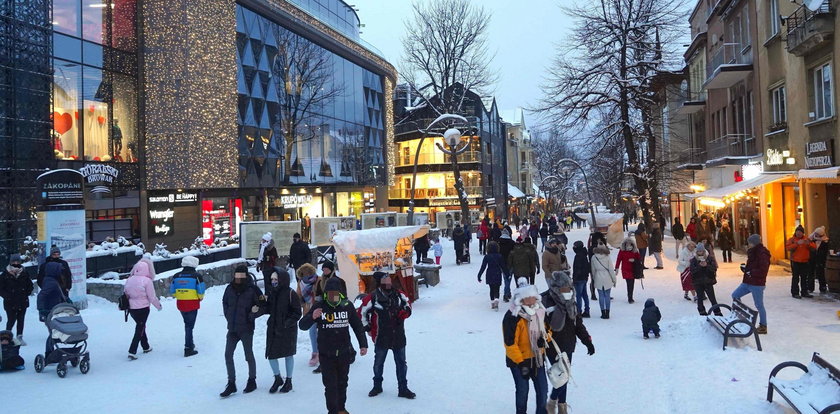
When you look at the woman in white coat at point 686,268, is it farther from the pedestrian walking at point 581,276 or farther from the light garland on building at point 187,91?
the light garland on building at point 187,91

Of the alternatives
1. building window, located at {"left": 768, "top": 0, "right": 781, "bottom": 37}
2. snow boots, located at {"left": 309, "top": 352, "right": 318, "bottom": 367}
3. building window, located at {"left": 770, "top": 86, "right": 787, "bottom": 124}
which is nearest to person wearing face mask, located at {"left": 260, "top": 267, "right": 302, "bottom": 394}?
snow boots, located at {"left": 309, "top": 352, "right": 318, "bottom": 367}

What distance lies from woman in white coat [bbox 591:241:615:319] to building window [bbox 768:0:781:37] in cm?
1132

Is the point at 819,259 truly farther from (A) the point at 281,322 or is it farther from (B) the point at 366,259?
(A) the point at 281,322

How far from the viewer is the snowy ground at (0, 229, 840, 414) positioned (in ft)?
22.8

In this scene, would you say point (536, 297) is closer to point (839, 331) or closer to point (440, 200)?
point (839, 331)

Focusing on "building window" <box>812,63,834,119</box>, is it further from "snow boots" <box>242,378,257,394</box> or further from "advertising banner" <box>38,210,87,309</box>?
"advertising banner" <box>38,210,87,309</box>

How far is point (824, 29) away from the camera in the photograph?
48.2 feet

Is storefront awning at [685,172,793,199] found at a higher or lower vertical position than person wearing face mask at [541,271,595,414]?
higher

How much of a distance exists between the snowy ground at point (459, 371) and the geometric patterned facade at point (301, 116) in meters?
18.6

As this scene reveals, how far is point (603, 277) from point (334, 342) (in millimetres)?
7164

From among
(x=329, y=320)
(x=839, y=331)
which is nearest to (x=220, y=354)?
(x=329, y=320)

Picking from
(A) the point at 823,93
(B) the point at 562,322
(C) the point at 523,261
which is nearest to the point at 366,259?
(C) the point at 523,261

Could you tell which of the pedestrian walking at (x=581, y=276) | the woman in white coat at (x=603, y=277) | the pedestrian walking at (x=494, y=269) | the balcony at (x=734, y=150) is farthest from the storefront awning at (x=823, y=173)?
the balcony at (x=734, y=150)

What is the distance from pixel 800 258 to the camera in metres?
13.0
